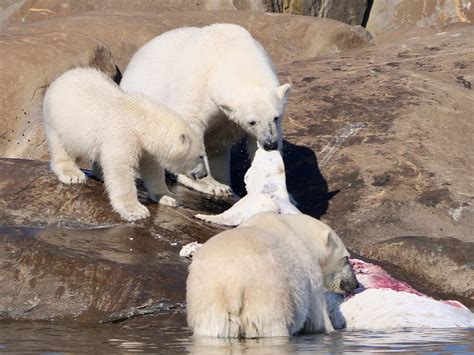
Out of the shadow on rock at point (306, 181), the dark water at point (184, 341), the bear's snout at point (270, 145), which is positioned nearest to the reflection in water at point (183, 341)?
the dark water at point (184, 341)

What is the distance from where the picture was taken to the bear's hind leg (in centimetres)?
910

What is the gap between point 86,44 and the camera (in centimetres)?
1432

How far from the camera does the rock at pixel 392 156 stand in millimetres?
9234

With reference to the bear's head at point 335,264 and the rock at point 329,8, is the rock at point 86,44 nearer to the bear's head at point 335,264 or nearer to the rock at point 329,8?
the rock at point 329,8

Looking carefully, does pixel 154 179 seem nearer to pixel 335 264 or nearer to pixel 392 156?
pixel 335 264

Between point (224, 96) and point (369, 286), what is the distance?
2.80 metres

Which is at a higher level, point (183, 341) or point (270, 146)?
point (183, 341)

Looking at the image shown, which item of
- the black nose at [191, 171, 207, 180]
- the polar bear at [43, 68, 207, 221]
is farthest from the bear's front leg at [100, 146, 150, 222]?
the black nose at [191, 171, 207, 180]

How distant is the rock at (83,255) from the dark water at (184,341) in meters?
0.22

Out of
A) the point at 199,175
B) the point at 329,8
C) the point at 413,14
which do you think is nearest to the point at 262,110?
the point at 199,175

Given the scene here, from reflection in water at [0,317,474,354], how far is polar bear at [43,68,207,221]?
185 cm

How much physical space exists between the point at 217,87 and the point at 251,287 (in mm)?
4215

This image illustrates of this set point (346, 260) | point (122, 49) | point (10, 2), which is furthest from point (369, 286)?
point (10, 2)

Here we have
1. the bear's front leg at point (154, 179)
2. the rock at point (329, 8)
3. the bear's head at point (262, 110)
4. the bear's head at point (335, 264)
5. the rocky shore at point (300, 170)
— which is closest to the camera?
the bear's head at point (335, 264)
